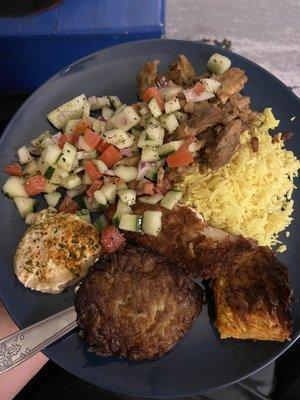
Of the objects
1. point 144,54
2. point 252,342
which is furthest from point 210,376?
point 144,54

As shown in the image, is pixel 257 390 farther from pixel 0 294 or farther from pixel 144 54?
pixel 144 54

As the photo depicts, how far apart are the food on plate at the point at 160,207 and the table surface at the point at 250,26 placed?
1.03 meters

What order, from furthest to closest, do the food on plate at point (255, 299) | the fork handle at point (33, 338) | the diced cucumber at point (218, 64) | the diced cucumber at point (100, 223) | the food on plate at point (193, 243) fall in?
the diced cucumber at point (218, 64) → the diced cucumber at point (100, 223) → the food on plate at point (193, 243) → the food on plate at point (255, 299) → the fork handle at point (33, 338)

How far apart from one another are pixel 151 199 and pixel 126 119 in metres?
0.40

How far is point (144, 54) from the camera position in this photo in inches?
97.8

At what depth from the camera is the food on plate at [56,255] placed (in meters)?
2.05

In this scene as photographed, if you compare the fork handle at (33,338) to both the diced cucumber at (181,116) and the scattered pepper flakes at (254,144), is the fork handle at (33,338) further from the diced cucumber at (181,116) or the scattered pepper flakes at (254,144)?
the scattered pepper flakes at (254,144)

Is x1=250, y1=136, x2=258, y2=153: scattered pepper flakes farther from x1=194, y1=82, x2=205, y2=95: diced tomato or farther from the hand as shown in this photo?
the hand

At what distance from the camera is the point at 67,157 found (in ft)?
7.27

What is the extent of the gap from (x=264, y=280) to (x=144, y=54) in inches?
50.9

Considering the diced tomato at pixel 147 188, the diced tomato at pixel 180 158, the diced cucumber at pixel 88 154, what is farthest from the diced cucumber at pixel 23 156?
the diced tomato at pixel 180 158

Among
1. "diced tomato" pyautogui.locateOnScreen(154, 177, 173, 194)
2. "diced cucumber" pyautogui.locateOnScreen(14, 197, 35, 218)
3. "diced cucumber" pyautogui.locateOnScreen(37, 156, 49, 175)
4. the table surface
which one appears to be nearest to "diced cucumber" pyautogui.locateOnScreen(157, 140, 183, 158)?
"diced tomato" pyautogui.locateOnScreen(154, 177, 173, 194)

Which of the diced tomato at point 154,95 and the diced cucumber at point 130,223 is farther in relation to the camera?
the diced tomato at point 154,95

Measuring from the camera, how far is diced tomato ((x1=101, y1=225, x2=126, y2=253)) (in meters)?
2.09
